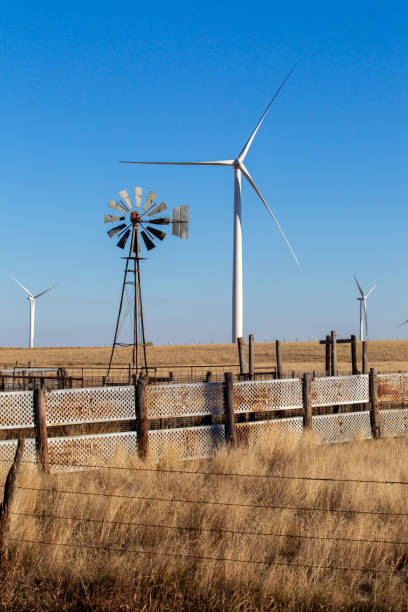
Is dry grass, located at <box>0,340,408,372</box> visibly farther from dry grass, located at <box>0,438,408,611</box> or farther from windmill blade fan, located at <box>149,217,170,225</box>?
dry grass, located at <box>0,438,408,611</box>

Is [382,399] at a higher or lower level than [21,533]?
higher

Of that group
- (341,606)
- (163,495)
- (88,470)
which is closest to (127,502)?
(163,495)

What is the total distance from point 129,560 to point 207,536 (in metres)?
1.13

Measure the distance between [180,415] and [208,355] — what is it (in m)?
58.3

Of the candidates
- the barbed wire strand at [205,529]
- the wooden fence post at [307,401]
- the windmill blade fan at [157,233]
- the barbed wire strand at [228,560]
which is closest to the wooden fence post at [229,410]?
the wooden fence post at [307,401]

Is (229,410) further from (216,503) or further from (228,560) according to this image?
Answer: (228,560)

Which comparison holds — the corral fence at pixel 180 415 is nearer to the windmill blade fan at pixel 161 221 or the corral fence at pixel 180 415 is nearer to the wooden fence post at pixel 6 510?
the wooden fence post at pixel 6 510

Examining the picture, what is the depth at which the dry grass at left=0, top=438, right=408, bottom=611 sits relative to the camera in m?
6.34

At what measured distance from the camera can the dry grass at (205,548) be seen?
20.8ft

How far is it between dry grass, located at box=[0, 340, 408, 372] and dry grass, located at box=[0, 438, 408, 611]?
48486mm

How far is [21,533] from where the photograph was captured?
25.4 feet

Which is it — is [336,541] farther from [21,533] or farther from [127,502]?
[21,533]

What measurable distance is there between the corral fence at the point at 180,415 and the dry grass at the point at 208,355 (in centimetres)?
4189

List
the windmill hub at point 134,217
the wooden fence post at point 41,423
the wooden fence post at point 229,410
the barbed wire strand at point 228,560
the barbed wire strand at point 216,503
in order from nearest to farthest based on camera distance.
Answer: the barbed wire strand at point 228,560
the barbed wire strand at point 216,503
the wooden fence post at point 41,423
the wooden fence post at point 229,410
the windmill hub at point 134,217
